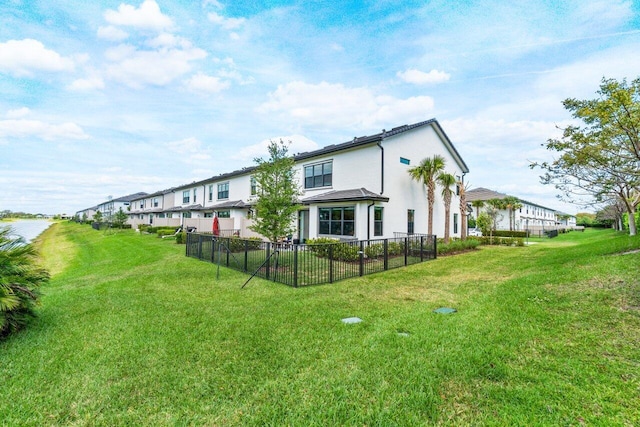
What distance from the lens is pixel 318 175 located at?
17.4m

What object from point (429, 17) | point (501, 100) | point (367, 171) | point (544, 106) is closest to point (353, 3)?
point (429, 17)

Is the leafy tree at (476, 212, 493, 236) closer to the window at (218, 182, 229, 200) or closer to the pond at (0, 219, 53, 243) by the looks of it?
the window at (218, 182, 229, 200)

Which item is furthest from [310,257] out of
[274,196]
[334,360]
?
[334,360]

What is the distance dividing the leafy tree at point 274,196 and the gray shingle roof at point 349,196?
3673 mm

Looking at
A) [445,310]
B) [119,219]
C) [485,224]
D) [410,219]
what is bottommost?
[445,310]

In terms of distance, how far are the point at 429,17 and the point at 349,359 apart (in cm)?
1226

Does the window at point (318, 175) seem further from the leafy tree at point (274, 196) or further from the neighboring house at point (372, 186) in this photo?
the leafy tree at point (274, 196)

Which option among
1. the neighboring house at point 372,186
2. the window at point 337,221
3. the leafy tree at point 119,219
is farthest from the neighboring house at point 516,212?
the leafy tree at point 119,219

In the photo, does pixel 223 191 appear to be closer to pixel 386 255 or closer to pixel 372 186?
pixel 372 186

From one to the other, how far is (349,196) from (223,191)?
57.1 ft

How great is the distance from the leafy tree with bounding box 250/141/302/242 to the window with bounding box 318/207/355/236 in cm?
426

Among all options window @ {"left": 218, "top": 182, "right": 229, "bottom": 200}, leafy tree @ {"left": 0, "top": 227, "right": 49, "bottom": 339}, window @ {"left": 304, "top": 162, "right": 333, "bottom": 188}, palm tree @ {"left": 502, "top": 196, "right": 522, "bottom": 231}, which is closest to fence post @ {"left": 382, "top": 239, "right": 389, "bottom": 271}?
window @ {"left": 304, "top": 162, "right": 333, "bottom": 188}

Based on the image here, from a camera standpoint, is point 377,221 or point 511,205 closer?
point 377,221

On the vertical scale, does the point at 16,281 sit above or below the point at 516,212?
below
